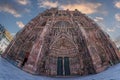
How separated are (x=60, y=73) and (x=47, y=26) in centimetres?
731

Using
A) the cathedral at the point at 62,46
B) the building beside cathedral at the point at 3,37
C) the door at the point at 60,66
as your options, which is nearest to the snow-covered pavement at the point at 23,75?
the door at the point at 60,66

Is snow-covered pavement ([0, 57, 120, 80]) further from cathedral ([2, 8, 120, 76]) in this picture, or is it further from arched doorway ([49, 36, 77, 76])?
cathedral ([2, 8, 120, 76])

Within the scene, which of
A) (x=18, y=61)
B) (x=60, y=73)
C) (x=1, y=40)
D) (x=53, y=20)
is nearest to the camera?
(x=60, y=73)

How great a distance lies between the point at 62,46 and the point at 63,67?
2.98 metres

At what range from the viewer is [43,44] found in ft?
89.8

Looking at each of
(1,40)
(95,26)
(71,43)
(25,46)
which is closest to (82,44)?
(71,43)

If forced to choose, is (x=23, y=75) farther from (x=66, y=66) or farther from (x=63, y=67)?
(x=66, y=66)

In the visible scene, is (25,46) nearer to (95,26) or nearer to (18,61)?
(18,61)

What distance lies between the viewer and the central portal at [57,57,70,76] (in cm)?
2586

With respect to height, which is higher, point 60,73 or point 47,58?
point 47,58

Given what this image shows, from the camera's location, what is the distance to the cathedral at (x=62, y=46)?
26.1 meters

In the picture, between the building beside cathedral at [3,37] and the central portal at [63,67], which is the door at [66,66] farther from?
the building beside cathedral at [3,37]

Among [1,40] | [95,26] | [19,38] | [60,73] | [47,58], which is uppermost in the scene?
[1,40]

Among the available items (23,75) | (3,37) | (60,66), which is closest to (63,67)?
(60,66)
